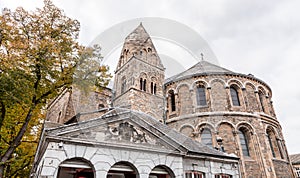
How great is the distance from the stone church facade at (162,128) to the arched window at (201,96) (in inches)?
4.3

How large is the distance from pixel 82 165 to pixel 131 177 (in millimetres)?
3951

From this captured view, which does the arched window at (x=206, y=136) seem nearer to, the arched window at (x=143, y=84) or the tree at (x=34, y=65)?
the arched window at (x=143, y=84)

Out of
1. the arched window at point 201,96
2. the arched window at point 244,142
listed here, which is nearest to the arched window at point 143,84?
the arched window at point 201,96

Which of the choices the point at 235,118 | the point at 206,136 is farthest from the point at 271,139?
the point at 206,136

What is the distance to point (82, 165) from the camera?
7.91 meters

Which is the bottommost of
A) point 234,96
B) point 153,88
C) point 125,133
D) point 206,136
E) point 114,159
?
point 114,159

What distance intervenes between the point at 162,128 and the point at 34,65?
26.8ft

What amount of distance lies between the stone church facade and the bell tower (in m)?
0.13

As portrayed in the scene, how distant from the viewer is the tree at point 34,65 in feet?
36.3

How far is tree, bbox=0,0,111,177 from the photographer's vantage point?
36.3 ft

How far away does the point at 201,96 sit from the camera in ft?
74.9

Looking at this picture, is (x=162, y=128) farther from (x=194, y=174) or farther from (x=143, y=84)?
(x=143, y=84)

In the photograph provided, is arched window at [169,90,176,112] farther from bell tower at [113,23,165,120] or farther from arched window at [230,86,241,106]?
arched window at [230,86,241,106]

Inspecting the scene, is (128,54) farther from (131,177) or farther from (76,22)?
(131,177)
